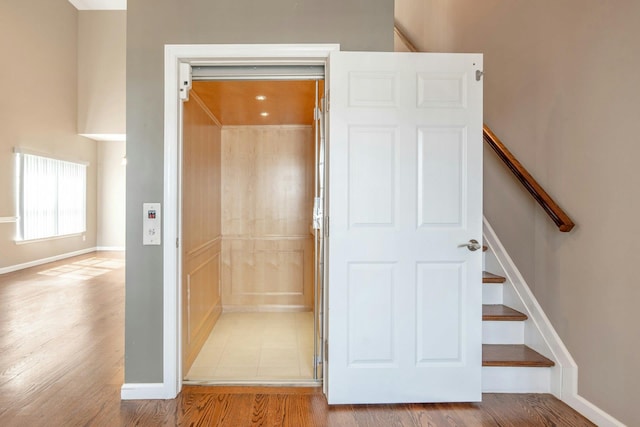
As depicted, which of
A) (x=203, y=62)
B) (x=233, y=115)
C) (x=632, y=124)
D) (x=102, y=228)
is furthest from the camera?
(x=102, y=228)

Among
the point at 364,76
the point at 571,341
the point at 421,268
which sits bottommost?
the point at 571,341

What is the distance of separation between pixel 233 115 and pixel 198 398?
106 inches

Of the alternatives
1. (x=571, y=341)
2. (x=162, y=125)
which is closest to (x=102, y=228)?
(x=162, y=125)

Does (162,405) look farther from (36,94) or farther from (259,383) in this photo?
(36,94)

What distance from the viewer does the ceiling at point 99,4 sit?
8.03 m

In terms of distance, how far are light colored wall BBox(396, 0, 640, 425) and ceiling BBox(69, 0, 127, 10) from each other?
8349mm

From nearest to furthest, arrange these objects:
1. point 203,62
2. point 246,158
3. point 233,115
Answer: point 203,62 → point 233,115 → point 246,158

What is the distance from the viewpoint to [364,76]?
2125 millimetres

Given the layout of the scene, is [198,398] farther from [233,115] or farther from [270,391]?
[233,115]

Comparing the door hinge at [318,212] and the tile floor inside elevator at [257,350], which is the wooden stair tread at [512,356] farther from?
the door hinge at [318,212]

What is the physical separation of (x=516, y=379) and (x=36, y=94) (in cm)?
890

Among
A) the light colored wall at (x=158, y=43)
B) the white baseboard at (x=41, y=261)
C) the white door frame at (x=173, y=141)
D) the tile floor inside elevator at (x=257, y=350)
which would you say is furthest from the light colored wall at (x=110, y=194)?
the white door frame at (x=173, y=141)

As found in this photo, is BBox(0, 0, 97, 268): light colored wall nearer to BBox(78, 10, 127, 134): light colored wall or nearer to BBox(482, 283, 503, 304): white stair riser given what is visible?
BBox(78, 10, 127, 134): light colored wall

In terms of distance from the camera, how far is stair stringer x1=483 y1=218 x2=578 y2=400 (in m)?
2.19
